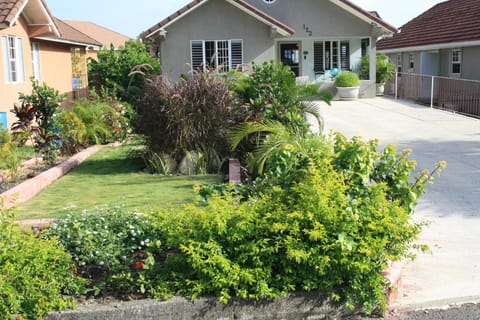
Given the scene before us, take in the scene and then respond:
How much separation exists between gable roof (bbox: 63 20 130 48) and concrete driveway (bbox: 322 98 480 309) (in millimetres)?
38348

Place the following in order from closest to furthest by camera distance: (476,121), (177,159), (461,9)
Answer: (177,159)
(476,121)
(461,9)

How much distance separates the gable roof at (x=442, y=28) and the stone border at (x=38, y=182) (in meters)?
17.1

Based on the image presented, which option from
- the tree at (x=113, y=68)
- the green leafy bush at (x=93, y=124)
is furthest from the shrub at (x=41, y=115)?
the tree at (x=113, y=68)

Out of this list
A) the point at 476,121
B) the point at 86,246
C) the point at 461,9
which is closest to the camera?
the point at 86,246

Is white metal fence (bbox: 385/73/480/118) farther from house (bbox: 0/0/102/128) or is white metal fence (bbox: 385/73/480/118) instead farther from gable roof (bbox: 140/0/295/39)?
house (bbox: 0/0/102/128)

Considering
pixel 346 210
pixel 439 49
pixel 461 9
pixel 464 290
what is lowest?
pixel 464 290

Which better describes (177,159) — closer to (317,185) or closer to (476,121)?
(317,185)

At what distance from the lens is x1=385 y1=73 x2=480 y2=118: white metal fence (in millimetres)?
21606

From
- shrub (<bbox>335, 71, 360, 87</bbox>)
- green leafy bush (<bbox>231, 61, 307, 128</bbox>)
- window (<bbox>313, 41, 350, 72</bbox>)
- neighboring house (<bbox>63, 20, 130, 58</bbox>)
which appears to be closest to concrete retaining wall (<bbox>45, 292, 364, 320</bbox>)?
green leafy bush (<bbox>231, 61, 307, 128</bbox>)

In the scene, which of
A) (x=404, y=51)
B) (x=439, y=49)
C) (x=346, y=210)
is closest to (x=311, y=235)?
(x=346, y=210)

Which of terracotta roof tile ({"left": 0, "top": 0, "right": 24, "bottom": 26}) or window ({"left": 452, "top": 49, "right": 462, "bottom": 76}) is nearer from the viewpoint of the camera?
terracotta roof tile ({"left": 0, "top": 0, "right": 24, "bottom": 26})

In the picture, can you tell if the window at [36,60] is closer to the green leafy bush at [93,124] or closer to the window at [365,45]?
the green leafy bush at [93,124]

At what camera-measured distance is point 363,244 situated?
4762 millimetres

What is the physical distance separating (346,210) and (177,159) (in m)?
6.25
